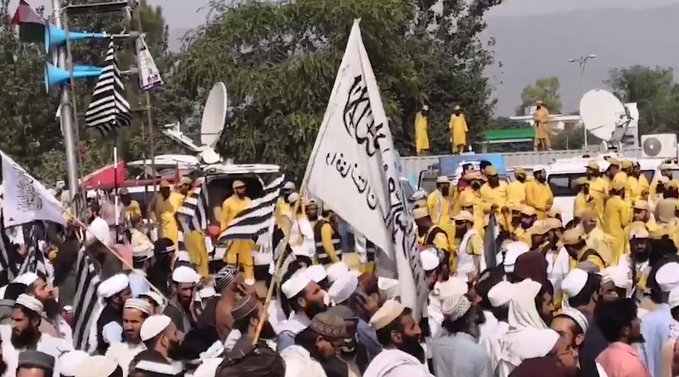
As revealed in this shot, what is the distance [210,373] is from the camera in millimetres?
5328

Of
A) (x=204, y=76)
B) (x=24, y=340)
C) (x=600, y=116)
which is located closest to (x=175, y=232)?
(x=24, y=340)

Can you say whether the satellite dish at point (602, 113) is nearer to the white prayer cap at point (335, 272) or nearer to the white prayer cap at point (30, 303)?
the white prayer cap at point (335, 272)

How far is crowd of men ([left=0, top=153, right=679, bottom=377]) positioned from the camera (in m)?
5.51

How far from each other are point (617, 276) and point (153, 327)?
3620mm

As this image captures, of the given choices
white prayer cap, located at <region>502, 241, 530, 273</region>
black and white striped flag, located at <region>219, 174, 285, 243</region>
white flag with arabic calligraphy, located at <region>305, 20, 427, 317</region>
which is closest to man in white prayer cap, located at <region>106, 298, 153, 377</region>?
white flag with arabic calligraphy, located at <region>305, 20, 427, 317</region>

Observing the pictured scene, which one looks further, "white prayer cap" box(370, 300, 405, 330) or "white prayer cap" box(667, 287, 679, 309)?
"white prayer cap" box(667, 287, 679, 309)

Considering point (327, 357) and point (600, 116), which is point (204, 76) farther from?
point (327, 357)

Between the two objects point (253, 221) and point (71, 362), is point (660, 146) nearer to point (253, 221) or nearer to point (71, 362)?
point (253, 221)

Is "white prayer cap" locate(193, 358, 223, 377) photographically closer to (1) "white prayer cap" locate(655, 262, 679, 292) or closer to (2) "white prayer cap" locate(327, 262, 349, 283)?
(2) "white prayer cap" locate(327, 262, 349, 283)

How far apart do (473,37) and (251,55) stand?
565 inches

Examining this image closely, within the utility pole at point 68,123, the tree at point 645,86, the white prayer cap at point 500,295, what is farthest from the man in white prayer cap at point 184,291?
the tree at point 645,86

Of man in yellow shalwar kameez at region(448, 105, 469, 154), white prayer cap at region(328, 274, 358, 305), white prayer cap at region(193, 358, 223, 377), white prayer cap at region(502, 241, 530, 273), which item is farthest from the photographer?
man in yellow shalwar kameez at region(448, 105, 469, 154)

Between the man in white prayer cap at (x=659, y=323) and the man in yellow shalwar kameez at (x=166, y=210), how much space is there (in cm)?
857

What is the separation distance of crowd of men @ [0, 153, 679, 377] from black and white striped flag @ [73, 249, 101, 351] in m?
0.07
